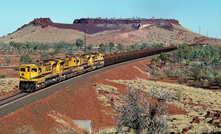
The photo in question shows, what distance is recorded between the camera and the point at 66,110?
25266 mm

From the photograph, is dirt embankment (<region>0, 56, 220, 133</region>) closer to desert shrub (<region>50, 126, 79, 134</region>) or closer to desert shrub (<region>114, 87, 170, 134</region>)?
desert shrub (<region>50, 126, 79, 134</region>)

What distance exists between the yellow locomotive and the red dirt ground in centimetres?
313

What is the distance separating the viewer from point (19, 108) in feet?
75.3

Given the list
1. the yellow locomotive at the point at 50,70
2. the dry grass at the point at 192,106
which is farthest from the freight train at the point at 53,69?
the dry grass at the point at 192,106

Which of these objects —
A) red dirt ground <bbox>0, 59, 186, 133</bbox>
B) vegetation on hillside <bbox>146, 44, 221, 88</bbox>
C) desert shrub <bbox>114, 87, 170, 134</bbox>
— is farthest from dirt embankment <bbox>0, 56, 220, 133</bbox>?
vegetation on hillside <bbox>146, 44, 221, 88</bbox>

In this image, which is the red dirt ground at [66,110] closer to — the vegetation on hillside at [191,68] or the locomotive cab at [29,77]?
the locomotive cab at [29,77]

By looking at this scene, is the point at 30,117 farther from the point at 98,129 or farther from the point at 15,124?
the point at 98,129

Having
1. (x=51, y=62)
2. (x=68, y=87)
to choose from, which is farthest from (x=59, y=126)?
(x=51, y=62)

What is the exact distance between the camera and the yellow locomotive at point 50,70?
1153 inches

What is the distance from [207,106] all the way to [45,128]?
24.5 meters

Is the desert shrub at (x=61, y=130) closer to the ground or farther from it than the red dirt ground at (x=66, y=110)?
closer to the ground

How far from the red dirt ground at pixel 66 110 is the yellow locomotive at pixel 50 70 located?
313 cm

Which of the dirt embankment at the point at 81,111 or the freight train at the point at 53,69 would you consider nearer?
the dirt embankment at the point at 81,111

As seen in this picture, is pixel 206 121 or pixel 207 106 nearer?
pixel 206 121
